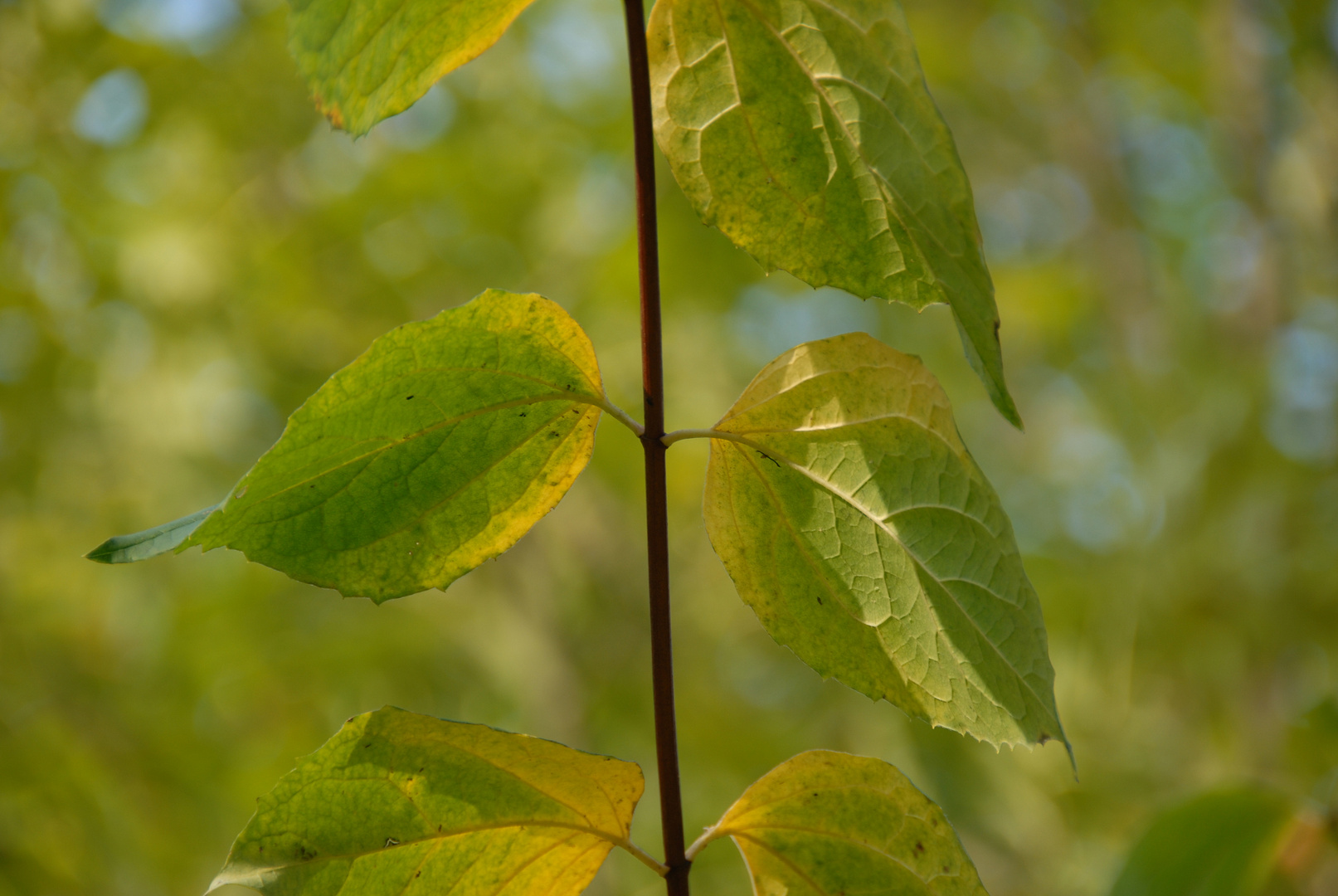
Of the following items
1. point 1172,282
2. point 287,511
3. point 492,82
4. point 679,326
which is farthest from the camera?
point 1172,282

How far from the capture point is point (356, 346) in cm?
148

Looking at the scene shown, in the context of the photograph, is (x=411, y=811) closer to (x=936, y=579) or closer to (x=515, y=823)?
(x=515, y=823)

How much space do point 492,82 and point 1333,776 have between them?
4.83 feet

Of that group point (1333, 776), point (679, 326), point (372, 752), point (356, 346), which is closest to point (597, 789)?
point (372, 752)

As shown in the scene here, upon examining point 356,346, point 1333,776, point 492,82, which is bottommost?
point 1333,776

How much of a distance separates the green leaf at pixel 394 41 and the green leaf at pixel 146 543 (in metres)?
0.13

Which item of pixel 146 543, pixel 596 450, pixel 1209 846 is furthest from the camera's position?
pixel 596 450

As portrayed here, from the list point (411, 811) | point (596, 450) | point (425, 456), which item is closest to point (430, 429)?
point (425, 456)

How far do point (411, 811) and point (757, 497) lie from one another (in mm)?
144

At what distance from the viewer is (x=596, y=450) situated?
1438 millimetres

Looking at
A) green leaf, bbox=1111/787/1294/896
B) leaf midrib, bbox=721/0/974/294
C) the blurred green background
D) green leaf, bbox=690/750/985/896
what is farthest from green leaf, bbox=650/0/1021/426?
the blurred green background

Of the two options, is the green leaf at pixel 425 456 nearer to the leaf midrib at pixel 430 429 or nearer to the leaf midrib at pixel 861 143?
the leaf midrib at pixel 430 429

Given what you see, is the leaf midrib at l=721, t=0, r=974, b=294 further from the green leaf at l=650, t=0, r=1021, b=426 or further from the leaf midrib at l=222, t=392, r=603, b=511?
the leaf midrib at l=222, t=392, r=603, b=511

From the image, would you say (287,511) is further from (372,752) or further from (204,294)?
(204,294)
